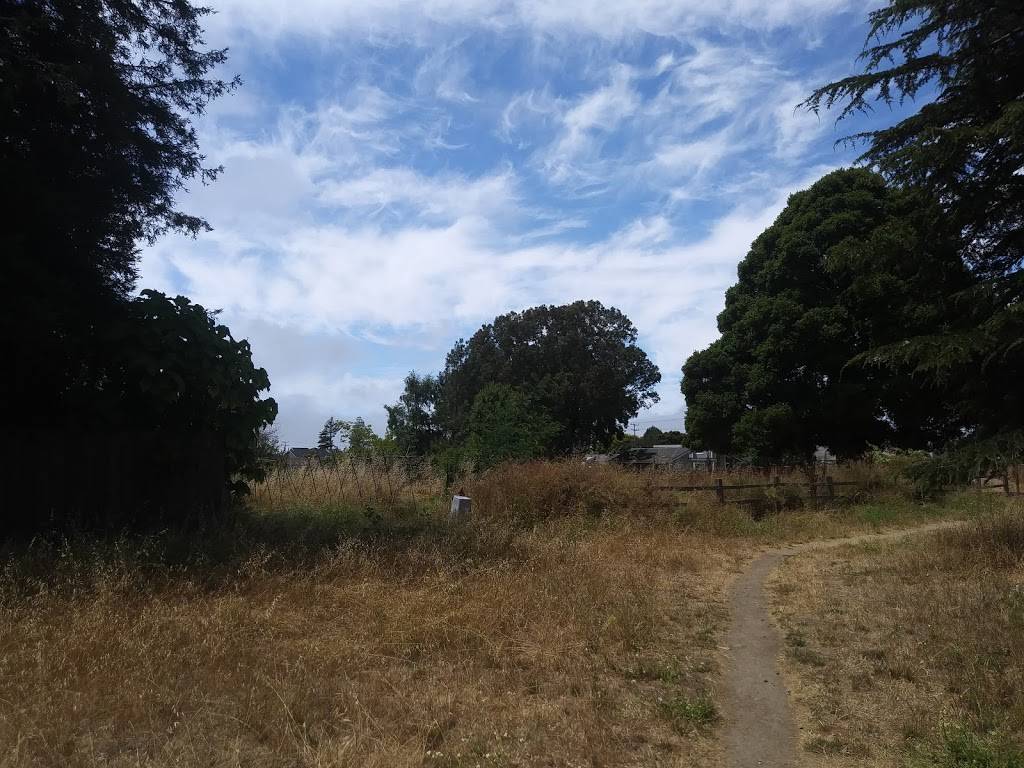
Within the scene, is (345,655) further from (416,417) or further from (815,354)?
(416,417)

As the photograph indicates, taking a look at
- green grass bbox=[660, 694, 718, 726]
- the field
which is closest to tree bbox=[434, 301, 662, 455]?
the field

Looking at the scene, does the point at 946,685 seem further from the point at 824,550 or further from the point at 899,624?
the point at 824,550

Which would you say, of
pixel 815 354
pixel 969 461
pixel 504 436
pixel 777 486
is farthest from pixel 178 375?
pixel 815 354

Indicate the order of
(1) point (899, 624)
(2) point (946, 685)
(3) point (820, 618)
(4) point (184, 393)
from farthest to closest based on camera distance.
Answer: (4) point (184, 393)
(3) point (820, 618)
(1) point (899, 624)
(2) point (946, 685)

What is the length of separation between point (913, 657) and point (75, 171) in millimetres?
11044

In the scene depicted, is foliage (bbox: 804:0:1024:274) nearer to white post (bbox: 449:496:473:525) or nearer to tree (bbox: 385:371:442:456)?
white post (bbox: 449:496:473:525)

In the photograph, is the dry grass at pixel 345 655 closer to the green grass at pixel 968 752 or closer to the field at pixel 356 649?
the field at pixel 356 649

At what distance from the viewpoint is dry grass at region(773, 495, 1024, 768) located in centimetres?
424

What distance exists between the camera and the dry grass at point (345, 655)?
4.08 metres

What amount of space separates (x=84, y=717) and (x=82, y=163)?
8.08 m

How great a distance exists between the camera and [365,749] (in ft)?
13.0

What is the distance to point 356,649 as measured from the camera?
5621 millimetres

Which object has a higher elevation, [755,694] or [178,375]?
[178,375]

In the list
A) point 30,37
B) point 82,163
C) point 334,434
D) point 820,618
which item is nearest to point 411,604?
point 820,618
